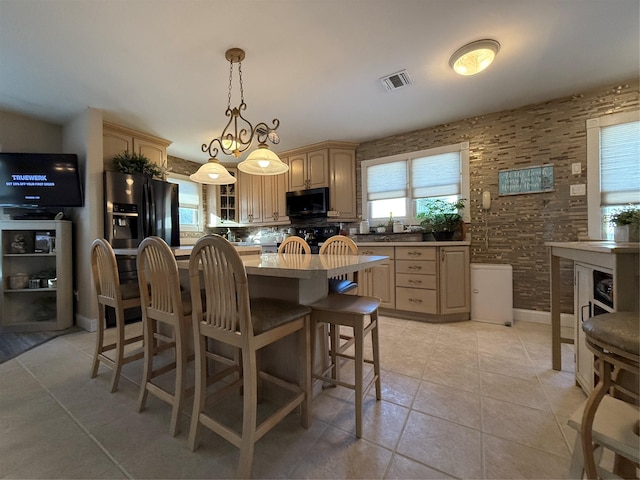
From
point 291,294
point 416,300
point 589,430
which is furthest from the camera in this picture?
point 416,300

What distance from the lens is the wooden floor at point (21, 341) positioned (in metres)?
2.22

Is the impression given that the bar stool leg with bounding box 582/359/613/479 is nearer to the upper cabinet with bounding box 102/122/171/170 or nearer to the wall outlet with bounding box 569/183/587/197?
the wall outlet with bounding box 569/183/587/197

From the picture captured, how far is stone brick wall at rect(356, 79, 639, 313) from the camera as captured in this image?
2.67m

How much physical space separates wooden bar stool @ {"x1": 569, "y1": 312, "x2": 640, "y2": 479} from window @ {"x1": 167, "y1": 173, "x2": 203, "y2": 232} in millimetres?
4956

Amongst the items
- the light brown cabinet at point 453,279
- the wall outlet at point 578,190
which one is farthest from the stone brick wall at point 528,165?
the light brown cabinet at point 453,279

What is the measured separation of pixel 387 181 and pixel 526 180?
161cm

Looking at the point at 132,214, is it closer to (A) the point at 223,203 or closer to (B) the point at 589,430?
(A) the point at 223,203

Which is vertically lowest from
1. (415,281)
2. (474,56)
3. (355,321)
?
(415,281)

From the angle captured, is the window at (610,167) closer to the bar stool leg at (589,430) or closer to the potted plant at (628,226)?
the potted plant at (628,226)

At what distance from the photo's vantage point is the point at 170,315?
134 cm

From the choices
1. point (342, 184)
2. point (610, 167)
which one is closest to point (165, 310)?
point (342, 184)

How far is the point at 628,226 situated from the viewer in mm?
1390

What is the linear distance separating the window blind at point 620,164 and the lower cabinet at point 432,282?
139 cm

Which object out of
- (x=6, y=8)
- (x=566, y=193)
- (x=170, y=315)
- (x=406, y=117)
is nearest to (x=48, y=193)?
(x=6, y=8)
